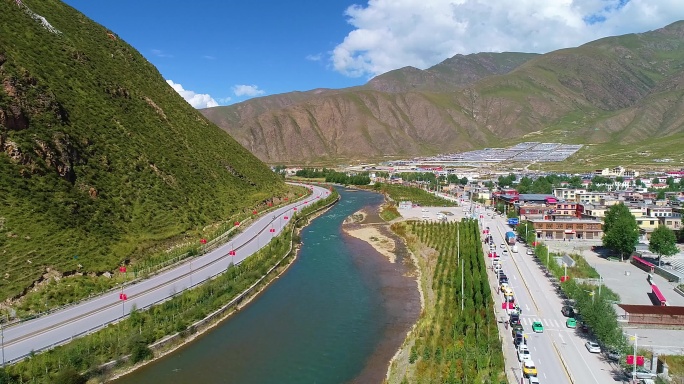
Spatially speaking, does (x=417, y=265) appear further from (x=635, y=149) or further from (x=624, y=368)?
(x=635, y=149)

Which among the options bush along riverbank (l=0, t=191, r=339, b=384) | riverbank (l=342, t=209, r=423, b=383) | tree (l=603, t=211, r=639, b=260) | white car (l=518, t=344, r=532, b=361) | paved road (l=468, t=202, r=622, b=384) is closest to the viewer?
bush along riverbank (l=0, t=191, r=339, b=384)

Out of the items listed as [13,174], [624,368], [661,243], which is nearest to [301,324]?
[624,368]

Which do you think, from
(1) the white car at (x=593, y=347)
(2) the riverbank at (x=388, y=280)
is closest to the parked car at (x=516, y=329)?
(1) the white car at (x=593, y=347)

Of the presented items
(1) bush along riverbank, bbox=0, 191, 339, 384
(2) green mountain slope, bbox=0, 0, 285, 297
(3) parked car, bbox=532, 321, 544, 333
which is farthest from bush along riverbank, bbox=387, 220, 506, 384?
(2) green mountain slope, bbox=0, 0, 285, 297

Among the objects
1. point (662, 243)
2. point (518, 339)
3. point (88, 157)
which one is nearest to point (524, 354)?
point (518, 339)

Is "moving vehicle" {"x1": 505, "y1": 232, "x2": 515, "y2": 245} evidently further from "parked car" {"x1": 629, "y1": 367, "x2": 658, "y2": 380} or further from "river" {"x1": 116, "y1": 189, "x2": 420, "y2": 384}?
"parked car" {"x1": 629, "y1": 367, "x2": 658, "y2": 380}

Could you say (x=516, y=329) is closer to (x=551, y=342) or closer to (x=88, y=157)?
(x=551, y=342)
